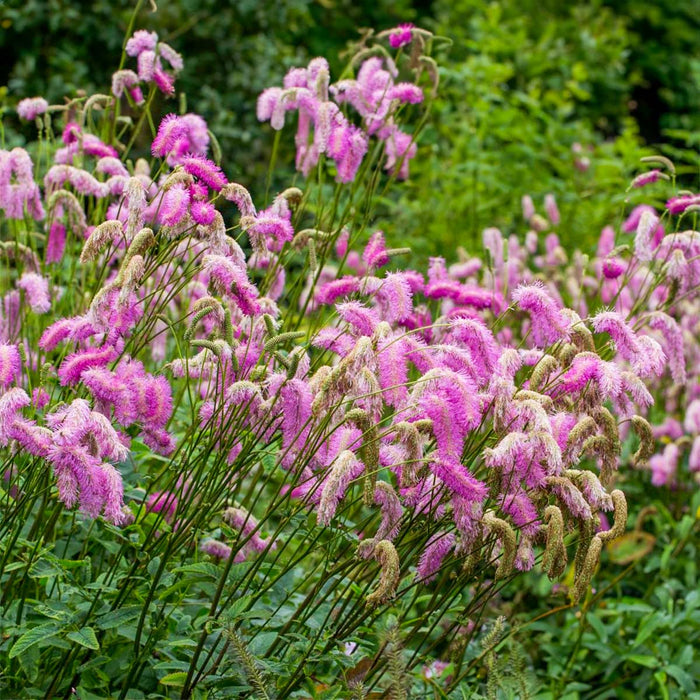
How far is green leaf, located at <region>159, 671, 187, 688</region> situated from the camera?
7.10ft

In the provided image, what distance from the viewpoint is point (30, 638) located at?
207cm

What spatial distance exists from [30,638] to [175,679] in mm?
296

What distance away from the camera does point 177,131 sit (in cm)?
234

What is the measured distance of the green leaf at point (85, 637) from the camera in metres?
2.02

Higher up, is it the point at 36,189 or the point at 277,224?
the point at 277,224

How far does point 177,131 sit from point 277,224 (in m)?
0.28

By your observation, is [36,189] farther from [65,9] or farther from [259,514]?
[65,9]

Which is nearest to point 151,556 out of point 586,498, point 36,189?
point 586,498

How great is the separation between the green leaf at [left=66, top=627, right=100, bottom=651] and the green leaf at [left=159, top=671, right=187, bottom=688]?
185 mm

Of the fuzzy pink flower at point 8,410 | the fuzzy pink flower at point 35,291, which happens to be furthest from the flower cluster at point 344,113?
the fuzzy pink flower at point 8,410

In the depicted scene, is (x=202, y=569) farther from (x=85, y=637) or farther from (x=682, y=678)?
(x=682, y=678)

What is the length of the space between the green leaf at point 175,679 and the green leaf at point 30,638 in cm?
23

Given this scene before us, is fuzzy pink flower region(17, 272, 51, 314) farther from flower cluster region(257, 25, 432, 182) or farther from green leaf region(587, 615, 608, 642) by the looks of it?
green leaf region(587, 615, 608, 642)

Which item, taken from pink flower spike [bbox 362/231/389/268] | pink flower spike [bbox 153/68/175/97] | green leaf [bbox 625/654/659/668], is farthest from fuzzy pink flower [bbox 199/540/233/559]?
green leaf [bbox 625/654/659/668]
